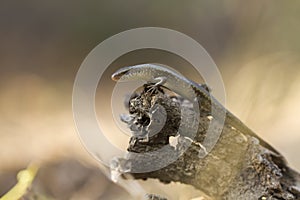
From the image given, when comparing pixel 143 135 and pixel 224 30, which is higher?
pixel 224 30

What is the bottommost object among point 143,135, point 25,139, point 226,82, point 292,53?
point 143,135

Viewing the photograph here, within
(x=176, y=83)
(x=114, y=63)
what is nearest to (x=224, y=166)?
(x=176, y=83)

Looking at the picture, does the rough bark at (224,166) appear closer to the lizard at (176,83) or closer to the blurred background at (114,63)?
the lizard at (176,83)

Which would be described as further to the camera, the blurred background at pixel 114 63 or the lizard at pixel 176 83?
the blurred background at pixel 114 63

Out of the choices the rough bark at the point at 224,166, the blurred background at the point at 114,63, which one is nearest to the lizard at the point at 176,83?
the rough bark at the point at 224,166

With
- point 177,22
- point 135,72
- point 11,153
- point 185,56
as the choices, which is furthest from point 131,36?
point 135,72

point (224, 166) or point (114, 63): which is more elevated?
point (114, 63)

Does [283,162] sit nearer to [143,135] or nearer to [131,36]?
[143,135]

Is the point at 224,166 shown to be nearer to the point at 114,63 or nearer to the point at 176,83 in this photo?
the point at 176,83
